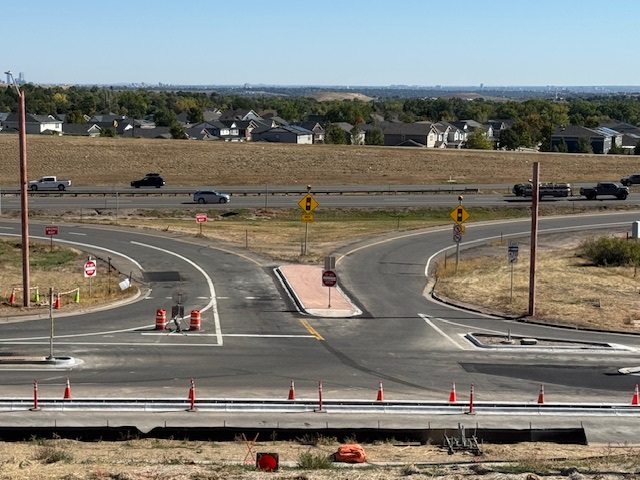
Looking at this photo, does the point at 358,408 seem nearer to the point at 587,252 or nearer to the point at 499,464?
the point at 499,464

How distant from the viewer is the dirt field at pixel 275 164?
9869cm

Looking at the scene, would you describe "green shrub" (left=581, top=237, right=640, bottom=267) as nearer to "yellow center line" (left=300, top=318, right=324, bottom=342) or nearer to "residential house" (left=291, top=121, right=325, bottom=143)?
"yellow center line" (left=300, top=318, right=324, bottom=342)

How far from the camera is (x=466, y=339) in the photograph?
32750mm

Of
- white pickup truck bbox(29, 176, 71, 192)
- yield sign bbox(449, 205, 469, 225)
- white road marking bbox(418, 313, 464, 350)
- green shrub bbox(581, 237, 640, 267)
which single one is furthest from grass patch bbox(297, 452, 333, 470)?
white pickup truck bbox(29, 176, 71, 192)

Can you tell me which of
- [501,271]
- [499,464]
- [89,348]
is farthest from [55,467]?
[501,271]

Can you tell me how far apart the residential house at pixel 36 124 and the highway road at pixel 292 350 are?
406ft

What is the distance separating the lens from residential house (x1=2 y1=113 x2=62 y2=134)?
162000 mm

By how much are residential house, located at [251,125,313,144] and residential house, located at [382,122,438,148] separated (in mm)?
14304


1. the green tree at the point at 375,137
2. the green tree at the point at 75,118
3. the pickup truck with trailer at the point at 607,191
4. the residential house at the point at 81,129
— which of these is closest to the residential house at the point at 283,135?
the green tree at the point at 375,137

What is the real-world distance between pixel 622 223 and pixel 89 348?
160ft

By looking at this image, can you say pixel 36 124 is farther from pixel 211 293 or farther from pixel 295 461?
pixel 295 461

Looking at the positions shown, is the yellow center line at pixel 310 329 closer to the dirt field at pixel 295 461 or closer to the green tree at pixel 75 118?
the dirt field at pixel 295 461

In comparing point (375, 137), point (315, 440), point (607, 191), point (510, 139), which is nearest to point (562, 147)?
point (510, 139)

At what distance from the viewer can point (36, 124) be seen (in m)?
162
